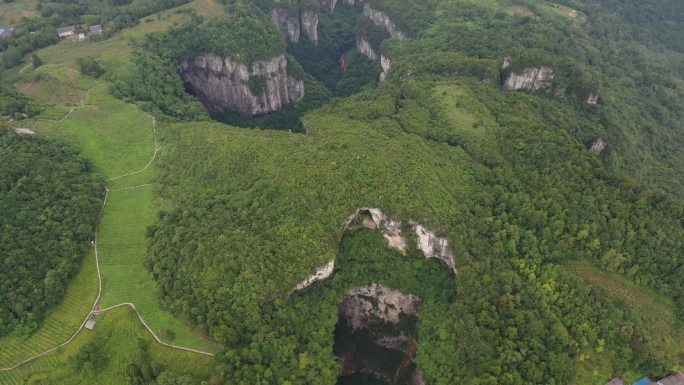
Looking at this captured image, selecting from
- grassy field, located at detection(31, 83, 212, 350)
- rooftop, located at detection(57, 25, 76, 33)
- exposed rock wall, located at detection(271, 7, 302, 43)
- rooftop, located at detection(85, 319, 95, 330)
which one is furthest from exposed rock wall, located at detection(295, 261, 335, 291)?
exposed rock wall, located at detection(271, 7, 302, 43)

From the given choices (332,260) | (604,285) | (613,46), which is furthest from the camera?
(613,46)

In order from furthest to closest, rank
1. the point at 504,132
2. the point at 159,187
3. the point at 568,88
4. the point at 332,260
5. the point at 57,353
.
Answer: the point at 568,88 → the point at 504,132 → the point at 159,187 → the point at 332,260 → the point at 57,353

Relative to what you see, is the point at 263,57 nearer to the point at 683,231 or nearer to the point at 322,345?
the point at 322,345

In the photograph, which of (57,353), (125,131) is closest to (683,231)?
(57,353)

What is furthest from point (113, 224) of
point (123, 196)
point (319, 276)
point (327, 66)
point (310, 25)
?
point (310, 25)

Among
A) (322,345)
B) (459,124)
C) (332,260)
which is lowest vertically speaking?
(322,345)

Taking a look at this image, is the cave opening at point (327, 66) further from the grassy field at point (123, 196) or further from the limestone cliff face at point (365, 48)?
the grassy field at point (123, 196)

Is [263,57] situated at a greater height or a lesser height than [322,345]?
greater

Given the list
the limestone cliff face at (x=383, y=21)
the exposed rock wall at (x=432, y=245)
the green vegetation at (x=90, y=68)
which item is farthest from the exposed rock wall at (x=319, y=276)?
the limestone cliff face at (x=383, y=21)
